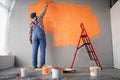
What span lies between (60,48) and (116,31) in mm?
1411

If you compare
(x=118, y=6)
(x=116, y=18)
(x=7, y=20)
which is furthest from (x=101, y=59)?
(x=7, y=20)

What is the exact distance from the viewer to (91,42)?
4.15 m

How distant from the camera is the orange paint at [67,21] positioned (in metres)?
4.18

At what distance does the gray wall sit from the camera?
411cm

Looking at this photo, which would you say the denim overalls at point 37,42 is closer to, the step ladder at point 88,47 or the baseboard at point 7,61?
the baseboard at point 7,61

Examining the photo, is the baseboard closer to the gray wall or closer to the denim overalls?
the gray wall

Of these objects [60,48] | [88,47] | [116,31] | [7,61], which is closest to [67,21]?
[60,48]

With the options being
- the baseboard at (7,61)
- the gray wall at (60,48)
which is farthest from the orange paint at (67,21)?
the baseboard at (7,61)

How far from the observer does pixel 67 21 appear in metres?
4.24

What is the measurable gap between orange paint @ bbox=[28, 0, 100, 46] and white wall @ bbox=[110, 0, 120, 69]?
0.43 metres

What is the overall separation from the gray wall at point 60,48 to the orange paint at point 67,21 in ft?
0.43

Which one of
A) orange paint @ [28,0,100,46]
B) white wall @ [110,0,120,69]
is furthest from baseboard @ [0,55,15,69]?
white wall @ [110,0,120,69]

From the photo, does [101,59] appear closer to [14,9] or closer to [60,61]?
[60,61]

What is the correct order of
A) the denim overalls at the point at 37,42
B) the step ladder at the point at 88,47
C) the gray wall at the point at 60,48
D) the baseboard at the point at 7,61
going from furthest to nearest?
the gray wall at the point at 60,48
the step ladder at the point at 88,47
the denim overalls at the point at 37,42
the baseboard at the point at 7,61
